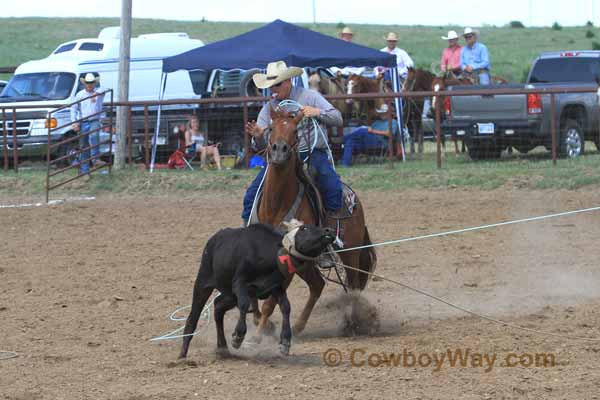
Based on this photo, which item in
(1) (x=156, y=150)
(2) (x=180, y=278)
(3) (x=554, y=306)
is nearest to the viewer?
(3) (x=554, y=306)

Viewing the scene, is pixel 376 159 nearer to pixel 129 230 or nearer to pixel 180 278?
pixel 129 230

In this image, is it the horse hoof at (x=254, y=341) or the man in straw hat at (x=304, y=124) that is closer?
the horse hoof at (x=254, y=341)

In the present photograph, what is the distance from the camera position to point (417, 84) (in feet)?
59.0

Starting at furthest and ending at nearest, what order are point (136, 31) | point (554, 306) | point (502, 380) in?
point (136, 31), point (554, 306), point (502, 380)

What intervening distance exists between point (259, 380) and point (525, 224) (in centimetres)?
694

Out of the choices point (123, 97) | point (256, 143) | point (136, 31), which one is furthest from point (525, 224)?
point (136, 31)

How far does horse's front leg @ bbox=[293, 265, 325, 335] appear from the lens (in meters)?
7.52

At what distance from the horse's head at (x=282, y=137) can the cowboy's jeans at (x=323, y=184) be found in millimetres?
782

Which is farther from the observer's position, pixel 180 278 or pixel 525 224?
pixel 525 224

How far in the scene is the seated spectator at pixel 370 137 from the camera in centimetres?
1627

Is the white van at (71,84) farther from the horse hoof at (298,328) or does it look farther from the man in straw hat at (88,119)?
the horse hoof at (298,328)

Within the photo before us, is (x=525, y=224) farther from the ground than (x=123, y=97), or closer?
closer

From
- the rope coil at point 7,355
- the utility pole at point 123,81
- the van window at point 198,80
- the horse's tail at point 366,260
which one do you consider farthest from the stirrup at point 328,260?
the van window at point 198,80

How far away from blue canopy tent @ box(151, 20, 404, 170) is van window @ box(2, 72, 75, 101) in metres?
2.21
